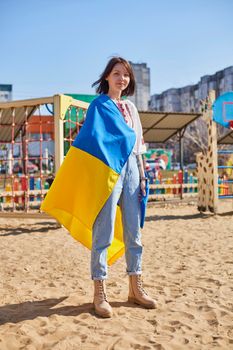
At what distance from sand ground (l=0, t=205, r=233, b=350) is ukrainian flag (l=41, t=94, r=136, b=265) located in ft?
2.40

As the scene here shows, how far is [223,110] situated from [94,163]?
7.05m

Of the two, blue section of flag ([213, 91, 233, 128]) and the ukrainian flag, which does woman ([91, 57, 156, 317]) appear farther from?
blue section of flag ([213, 91, 233, 128])

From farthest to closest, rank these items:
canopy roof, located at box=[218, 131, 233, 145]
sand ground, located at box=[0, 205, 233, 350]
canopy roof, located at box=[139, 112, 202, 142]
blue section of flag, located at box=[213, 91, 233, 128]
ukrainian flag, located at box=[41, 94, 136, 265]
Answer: canopy roof, located at box=[218, 131, 233, 145] < canopy roof, located at box=[139, 112, 202, 142] < blue section of flag, located at box=[213, 91, 233, 128] < ukrainian flag, located at box=[41, 94, 136, 265] < sand ground, located at box=[0, 205, 233, 350]

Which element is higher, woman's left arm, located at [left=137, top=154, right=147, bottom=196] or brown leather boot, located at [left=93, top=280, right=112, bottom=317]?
woman's left arm, located at [left=137, top=154, right=147, bottom=196]

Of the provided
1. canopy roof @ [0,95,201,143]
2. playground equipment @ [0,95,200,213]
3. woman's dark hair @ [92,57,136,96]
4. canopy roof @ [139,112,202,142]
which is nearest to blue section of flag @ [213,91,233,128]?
canopy roof @ [139,112,202,142]

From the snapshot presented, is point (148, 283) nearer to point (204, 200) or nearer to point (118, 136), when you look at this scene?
point (118, 136)

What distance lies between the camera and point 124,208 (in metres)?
2.75

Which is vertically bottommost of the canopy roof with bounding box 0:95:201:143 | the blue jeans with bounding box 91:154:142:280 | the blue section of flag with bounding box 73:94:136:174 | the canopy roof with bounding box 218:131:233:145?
the blue jeans with bounding box 91:154:142:280

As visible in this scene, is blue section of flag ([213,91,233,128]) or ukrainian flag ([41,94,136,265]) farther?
blue section of flag ([213,91,233,128])

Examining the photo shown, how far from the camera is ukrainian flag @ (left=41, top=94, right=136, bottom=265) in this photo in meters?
2.61

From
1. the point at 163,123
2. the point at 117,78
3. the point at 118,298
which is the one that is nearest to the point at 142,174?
the point at 117,78

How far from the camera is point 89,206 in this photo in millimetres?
2664

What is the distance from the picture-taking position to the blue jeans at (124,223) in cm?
263

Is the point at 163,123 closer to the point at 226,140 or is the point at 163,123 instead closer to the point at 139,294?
the point at 226,140
